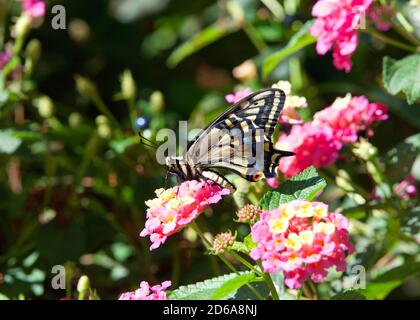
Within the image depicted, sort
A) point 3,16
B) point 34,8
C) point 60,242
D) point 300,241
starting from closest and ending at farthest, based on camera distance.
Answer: point 300,241 < point 60,242 < point 34,8 < point 3,16

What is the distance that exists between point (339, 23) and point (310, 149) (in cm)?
28

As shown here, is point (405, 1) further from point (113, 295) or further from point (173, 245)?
point (113, 295)

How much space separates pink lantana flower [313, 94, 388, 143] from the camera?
1695 millimetres

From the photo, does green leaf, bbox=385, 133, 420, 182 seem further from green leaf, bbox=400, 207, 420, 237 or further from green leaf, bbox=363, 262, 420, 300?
green leaf, bbox=363, 262, 420, 300

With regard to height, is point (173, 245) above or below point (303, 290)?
above

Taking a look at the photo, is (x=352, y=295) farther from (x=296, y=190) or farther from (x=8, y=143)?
(x=8, y=143)

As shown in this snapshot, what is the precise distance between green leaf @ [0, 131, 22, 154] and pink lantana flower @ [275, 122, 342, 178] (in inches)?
27.0

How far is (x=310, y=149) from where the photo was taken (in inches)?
66.1

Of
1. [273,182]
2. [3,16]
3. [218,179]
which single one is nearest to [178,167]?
[218,179]

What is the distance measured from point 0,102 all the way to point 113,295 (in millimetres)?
593

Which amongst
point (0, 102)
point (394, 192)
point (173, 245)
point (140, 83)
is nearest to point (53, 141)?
point (0, 102)

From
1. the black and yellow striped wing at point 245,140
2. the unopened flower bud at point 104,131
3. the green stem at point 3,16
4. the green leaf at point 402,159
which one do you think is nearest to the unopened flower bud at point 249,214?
the black and yellow striped wing at point 245,140

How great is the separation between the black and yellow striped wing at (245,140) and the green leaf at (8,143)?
0.51 meters
